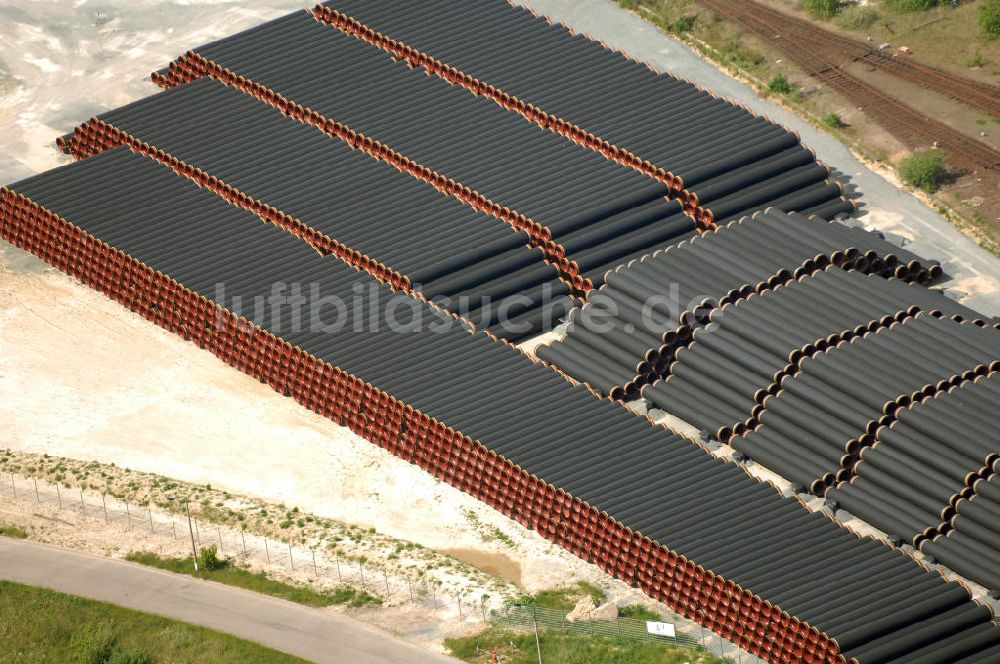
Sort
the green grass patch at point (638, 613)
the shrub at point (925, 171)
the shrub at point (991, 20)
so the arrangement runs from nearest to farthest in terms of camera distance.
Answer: the green grass patch at point (638, 613) → the shrub at point (925, 171) → the shrub at point (991, 20)

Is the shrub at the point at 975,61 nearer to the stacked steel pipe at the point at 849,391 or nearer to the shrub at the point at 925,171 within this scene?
the shrub at the point at 925,171

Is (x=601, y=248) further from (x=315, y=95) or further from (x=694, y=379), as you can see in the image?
(x=315, y=95)

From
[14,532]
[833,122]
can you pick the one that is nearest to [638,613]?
[14,532]

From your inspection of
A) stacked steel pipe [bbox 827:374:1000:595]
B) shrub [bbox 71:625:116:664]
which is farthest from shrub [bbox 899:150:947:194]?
shrub [bbox 71:625:116:664]

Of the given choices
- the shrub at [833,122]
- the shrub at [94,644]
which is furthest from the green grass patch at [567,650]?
the shrub at [833,122]

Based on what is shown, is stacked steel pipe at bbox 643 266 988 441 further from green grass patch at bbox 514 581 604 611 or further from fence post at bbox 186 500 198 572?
fence post at bbox 186 500 198 572

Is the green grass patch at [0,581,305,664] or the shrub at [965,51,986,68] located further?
the shrub at [965,51,986,68]

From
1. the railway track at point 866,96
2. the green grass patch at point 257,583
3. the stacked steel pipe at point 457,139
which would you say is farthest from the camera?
the railway track at point 866,96
